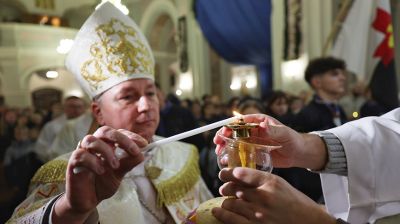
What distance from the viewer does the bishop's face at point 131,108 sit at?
158cm

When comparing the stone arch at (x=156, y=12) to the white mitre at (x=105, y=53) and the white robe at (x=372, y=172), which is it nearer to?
the white mitre at (x=105, y=53)

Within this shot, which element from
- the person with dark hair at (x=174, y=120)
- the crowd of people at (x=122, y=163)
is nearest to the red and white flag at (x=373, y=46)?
the crowd of people at (x=122, y=163)

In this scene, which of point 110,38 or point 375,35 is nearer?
point 110,38

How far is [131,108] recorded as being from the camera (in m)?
1.58

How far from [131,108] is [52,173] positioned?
0.38 metres

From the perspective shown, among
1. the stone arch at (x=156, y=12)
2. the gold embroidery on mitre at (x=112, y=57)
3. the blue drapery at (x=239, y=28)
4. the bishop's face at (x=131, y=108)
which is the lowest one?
the bishop's face at (x=131, y=108)

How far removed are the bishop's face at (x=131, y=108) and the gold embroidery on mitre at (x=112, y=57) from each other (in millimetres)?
65

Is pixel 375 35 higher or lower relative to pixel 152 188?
higher

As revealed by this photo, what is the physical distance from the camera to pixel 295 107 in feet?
15.3

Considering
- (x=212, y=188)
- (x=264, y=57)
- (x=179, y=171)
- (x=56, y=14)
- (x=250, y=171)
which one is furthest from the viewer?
(x=56, y=14)

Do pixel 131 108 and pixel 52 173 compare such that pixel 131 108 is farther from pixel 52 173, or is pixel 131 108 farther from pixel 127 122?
pixel 52 173

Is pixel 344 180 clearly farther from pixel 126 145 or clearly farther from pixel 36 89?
pixel 36 89

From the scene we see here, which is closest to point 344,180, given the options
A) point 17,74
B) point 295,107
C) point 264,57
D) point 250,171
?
point 250,171

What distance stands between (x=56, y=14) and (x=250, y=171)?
1990cm
